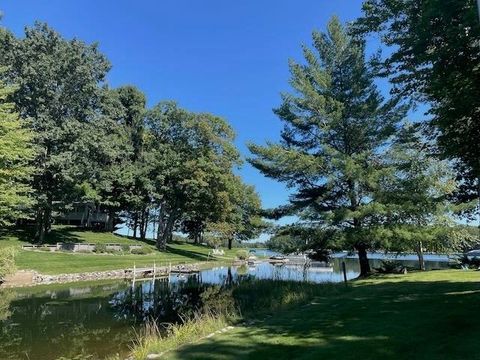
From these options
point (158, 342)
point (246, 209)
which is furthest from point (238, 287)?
point (246, 209)

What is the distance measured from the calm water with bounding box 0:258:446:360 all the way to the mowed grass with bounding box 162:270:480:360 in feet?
13.9

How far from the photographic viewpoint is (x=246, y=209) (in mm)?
79688

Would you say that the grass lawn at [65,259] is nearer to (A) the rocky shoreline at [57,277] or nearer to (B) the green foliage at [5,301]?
(A) the rocky shoreline at [57,277]

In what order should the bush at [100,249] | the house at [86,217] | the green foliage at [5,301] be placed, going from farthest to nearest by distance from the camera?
the house at [86,217] < the bush at [100,249] < the green foliage at [5,301]

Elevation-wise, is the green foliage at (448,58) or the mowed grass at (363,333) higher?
the green foliage at (448,58)

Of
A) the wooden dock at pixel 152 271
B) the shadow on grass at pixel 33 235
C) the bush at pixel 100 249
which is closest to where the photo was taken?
the wooden dock at pixel 152 271

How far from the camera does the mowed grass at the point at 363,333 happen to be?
23.6ft

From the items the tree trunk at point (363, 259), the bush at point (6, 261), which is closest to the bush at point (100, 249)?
the bush at point (6, 261)

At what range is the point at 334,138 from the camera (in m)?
24.6

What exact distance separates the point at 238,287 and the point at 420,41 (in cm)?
1571

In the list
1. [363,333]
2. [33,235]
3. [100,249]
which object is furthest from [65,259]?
[363,333]

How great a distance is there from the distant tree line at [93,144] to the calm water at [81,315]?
20.2 ft

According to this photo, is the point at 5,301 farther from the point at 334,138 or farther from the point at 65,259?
the point at 334,138

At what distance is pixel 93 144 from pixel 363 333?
38.6m
